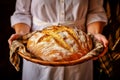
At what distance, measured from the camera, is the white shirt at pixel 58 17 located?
45.8 inches

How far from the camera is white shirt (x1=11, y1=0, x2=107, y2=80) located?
116 centimetres

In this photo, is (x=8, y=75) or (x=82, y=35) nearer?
(x=82, y=35)

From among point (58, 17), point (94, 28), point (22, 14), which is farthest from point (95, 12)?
point (22, 14)

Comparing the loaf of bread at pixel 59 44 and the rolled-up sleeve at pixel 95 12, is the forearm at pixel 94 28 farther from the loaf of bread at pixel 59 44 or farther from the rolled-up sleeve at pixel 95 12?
the loaf of bread at pixel 59 44

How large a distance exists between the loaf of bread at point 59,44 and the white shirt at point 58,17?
0.41 feet

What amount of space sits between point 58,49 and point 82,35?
0.47ft

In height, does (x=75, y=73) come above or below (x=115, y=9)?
below

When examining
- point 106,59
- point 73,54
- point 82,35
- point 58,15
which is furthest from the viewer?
point 106,59

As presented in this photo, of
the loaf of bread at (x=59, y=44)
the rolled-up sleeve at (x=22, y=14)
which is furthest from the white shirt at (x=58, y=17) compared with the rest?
the loaf of bread at (x=59, y=44)

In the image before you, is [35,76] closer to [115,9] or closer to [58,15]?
[58,15]

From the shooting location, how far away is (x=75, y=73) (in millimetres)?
1224

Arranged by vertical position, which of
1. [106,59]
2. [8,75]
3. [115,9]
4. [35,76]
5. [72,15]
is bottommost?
[8,75]

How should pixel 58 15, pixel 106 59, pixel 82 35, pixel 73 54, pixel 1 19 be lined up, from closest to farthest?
1. pixel 73 54
2. pixel 82 35
3. pixel 58 15
4. pixel 1 19
5. pixel 106 59

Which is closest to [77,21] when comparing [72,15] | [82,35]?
[72,15]
